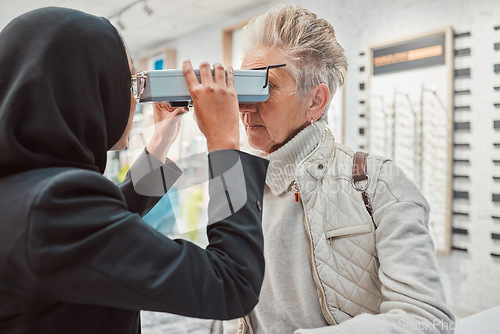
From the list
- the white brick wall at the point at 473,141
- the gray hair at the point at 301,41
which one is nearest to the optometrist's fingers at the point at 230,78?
the gray hair at the point at 301,41

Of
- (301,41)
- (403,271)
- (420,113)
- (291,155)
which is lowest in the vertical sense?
(403,271)

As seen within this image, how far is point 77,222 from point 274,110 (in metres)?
0.73

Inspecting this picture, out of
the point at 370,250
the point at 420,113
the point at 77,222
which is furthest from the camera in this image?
the point at 420,113

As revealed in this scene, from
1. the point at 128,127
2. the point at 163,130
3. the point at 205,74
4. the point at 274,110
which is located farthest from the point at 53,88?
the point at 274,110

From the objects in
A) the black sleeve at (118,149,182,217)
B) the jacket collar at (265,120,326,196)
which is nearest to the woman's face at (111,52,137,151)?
the black sleeve at (118,149,182,217)

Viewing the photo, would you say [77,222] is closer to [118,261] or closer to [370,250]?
[118,261]

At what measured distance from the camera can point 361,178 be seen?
111cm

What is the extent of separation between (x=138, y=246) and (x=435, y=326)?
27.6 inches

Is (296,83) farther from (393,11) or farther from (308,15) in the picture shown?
(393,11)

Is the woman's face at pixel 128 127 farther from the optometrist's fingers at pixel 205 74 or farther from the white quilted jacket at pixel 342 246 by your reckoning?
the white quilted jacket at pixel 342 246

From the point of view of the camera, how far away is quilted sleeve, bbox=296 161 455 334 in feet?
3.06

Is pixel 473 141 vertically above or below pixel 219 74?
below

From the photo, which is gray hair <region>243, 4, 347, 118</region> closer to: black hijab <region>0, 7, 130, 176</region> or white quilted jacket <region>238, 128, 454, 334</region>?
white quilted jacket <region>238, 128, 454, 334</region>

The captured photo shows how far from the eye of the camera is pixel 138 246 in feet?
2.24
